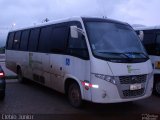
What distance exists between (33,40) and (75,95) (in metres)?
4.16

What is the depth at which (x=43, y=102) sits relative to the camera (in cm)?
973

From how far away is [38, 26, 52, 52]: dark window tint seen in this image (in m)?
10.5

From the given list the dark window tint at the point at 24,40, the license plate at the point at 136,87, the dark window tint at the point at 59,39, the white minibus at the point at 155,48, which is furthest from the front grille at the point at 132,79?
the dark window tint at the point at 24,40

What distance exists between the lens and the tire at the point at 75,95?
27.9ft

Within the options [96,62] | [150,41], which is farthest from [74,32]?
[150,41]

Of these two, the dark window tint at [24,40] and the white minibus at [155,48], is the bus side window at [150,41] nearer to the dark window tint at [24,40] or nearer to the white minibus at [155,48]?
the white minibus at [155,48]

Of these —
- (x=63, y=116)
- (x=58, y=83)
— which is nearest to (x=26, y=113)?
(x=63, y=116)

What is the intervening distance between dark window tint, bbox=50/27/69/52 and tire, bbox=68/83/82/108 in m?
1.25

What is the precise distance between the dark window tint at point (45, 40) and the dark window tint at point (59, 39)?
1.04ft

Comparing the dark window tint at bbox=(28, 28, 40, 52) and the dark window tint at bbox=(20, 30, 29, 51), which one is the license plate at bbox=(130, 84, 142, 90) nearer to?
the dark window tint at bbox=(28, 28, 40, 52)

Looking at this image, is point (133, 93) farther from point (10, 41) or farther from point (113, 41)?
point (10, 41)

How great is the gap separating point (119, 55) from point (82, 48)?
3.28ft

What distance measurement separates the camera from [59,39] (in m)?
9.65

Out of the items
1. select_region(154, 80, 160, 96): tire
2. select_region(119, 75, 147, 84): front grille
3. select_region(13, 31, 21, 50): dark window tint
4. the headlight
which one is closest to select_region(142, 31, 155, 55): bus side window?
select_region(154, 80, 160, 96): tire
